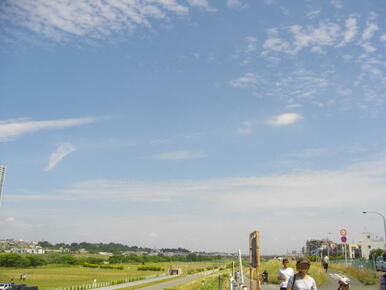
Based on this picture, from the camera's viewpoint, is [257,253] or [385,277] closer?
[385,277]

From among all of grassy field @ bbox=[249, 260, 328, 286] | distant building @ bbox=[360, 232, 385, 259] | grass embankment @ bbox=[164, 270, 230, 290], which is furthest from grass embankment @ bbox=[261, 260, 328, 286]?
distant building @ bbox=[360, 232, 385, 259]

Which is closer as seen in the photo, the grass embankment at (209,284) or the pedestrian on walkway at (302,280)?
the pedestrian on walkway at (302,280)

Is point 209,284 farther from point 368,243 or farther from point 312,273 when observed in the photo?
point 368,243

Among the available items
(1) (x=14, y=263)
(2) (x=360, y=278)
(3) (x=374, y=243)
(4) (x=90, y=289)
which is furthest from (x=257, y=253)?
(1) (x=14, y=263)

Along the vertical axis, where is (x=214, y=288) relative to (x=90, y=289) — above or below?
above

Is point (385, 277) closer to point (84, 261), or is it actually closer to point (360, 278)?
point (360, 278)

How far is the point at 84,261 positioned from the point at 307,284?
169239 millimetres

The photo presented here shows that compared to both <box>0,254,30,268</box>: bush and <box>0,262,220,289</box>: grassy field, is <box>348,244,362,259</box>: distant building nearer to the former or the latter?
<box>0,262,220,289</box>: grassy field

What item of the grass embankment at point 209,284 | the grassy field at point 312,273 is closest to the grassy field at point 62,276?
the grass embankment at point 209,284

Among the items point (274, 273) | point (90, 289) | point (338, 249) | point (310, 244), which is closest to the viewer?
point (274, 273)

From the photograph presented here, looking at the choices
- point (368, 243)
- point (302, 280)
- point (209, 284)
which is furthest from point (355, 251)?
point (302, 280)

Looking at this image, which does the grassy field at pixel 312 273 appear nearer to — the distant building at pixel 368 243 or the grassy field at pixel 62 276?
the grassy field at pixel 62 276

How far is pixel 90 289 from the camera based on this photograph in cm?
4947

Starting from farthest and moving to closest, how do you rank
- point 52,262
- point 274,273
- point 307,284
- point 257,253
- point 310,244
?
point 52,262 < point 310,244 < point 274,273 < point 257,253 < point 307,284
